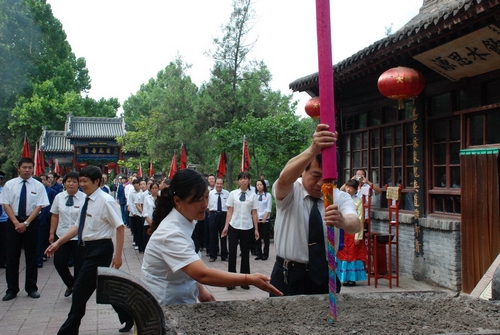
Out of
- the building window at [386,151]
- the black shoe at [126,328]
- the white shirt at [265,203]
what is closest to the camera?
the black shoe at [126,328]

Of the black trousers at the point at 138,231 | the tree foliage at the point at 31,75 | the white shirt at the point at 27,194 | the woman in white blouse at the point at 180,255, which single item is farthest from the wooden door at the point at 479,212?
the tree foliage at the point at 31,75

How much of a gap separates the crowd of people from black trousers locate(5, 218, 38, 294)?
14 millimetres

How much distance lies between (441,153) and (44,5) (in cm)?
3774

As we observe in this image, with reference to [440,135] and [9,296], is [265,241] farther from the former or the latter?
[9,296]

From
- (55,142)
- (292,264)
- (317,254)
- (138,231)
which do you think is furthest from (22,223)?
(55,142)

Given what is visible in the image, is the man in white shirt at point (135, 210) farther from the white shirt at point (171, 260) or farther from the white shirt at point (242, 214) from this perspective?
the white shirt at point (171, 260)

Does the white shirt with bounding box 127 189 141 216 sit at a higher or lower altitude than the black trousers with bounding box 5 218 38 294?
higher

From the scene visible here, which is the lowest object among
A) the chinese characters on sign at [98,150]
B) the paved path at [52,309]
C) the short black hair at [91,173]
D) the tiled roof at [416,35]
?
the paved path at [52,309]

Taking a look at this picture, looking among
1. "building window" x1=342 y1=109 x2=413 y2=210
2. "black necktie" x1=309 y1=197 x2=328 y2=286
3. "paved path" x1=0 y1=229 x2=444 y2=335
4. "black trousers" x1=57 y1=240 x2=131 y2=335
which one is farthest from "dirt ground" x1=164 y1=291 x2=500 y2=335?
"building window" x1=342 y1=109 x2=413 y2=210

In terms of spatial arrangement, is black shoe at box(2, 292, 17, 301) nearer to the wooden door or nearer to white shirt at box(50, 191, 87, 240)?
white shirt at box(50, 191, 87, 240)

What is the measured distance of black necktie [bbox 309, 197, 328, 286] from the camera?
11.6 ft

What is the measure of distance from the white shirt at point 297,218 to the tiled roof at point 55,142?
113ft

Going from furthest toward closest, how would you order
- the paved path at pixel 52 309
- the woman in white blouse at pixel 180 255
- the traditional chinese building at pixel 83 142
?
the traditional chinese building at pixel 83 142 → the paved path at pixel 52 309 → the woman in white blouse at pixel 180 255

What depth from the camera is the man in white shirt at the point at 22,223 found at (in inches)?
294
